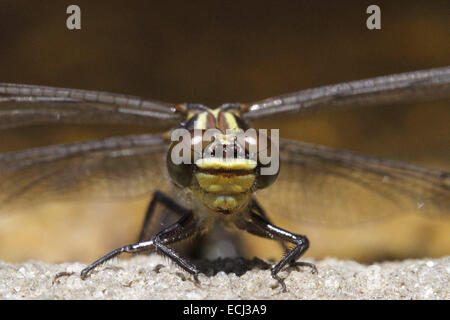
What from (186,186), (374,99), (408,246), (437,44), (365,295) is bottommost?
(408,246)

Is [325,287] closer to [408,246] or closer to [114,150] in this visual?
[114,150]

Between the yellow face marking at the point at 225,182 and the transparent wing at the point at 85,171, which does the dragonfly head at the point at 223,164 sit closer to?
the yellow face marking at the point at 225,182

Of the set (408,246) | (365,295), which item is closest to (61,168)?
(365,295)

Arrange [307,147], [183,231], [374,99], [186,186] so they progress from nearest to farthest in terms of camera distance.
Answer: [186,186] < [183,231] < [374,99] < [307,147]

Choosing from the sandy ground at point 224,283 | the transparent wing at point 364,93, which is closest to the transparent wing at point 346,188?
the transparent wing at point 364,93

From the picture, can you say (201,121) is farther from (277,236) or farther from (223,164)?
(277,236)

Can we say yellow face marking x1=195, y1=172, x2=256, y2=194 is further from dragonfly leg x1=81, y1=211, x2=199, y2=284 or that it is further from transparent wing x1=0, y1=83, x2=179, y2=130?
transparent wing x1=0, y1=83, x2=179, y2=130

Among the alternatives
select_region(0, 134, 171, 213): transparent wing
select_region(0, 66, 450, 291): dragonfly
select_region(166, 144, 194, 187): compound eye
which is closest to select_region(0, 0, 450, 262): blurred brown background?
select_region(0, 66, 450, 291): dragonfly
